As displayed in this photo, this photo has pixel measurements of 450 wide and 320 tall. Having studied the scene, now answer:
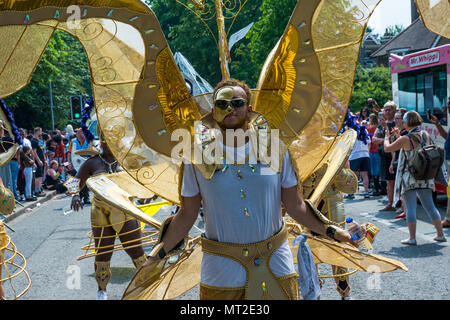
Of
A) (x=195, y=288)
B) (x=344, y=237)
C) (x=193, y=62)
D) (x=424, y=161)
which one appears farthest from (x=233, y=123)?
(x=193, y=62)

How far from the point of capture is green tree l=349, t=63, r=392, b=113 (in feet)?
103

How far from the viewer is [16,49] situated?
10.2 feet

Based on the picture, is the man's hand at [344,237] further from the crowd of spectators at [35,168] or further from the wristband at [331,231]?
the crowd of spectators at [35,168]

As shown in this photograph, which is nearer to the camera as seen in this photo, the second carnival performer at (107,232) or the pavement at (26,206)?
the second carnival performer at (107,232)

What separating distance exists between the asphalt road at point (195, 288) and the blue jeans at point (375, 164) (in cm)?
157

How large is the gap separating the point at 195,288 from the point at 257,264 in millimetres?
3343

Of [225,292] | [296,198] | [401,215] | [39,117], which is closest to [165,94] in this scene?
[296,198]

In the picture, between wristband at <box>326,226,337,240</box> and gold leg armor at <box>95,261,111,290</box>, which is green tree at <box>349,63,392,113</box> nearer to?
gold leg armor at <box>95,261,111,290</box>

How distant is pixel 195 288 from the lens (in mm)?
5961

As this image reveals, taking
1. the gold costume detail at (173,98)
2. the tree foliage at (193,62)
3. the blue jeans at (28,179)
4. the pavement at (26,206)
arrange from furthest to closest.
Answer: the tree foliage at (193,62), the blue jeans at (28,179), the pavement at (26,206), the gold costume detail at (173,98)

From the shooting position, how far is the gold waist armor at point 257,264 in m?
2.73

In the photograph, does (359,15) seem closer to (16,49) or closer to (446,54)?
(16,49)

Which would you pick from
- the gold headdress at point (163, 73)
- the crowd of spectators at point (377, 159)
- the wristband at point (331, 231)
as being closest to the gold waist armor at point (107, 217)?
the gold headdress at point (163, 73)

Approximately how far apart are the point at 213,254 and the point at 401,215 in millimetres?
7347
